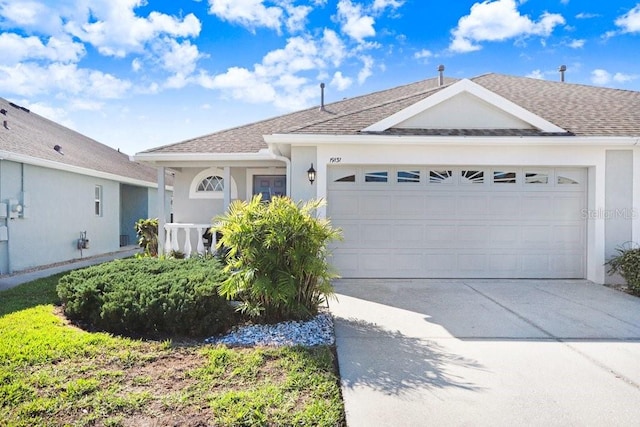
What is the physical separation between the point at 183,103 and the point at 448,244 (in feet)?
33.3

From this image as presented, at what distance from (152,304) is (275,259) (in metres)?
1.59

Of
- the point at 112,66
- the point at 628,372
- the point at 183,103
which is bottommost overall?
the point at 628,372

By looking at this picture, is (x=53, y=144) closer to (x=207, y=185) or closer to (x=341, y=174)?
(x=207, y=185)

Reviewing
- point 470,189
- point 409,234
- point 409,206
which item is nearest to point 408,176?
point 409,206

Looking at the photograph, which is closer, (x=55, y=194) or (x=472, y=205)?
(x=472, y=205)

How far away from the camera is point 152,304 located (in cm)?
453

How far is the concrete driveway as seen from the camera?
119 inches

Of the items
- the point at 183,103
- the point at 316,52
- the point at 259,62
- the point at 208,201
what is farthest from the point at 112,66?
the point at 316,52

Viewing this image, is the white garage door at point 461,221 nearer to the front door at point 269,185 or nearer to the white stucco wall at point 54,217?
the front door at point 269,185

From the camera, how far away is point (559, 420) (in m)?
2.88

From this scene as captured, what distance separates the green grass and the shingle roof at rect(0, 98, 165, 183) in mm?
7894

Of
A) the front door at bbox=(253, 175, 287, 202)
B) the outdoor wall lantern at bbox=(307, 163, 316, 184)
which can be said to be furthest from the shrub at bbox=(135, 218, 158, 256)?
A: the outdoor wall lantern at bbox=(307, 163, 316, 184)

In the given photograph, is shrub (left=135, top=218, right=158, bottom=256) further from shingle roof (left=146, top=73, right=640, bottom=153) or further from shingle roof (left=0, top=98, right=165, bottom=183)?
shingle roof (left=0, top=98, right=165, bottom=183)

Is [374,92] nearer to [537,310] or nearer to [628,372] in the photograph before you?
[537,310]
